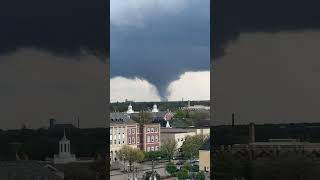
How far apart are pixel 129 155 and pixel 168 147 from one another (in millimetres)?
6845

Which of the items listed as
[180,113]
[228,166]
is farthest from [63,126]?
[180,113]

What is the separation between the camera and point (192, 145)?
35312mm

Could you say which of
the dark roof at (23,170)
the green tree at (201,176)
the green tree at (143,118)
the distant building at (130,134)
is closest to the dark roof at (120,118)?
the distant building at (130,134)

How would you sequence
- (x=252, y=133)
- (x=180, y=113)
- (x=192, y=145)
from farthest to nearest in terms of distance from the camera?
(x=180, y=113) < (x=192, y=145) < (x=252, y=133)

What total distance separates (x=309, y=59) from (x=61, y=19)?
4.71m

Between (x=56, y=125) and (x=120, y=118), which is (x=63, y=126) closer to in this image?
(x=56, y=125)

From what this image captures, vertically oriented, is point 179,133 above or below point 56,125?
below

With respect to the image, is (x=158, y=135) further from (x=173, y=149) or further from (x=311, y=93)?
(x=311, y=93)

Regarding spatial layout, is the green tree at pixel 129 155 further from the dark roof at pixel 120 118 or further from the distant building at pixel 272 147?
the distant building at pixel 272 147

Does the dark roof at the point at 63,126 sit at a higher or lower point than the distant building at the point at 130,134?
higher

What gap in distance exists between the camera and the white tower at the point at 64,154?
12.0 m

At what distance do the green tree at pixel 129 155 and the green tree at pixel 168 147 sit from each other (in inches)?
170

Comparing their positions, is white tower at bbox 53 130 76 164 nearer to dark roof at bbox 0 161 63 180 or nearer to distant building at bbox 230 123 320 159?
dark roof at bbox 0 161 63 180

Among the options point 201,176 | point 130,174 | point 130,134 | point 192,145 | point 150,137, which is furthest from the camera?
point 150,137
